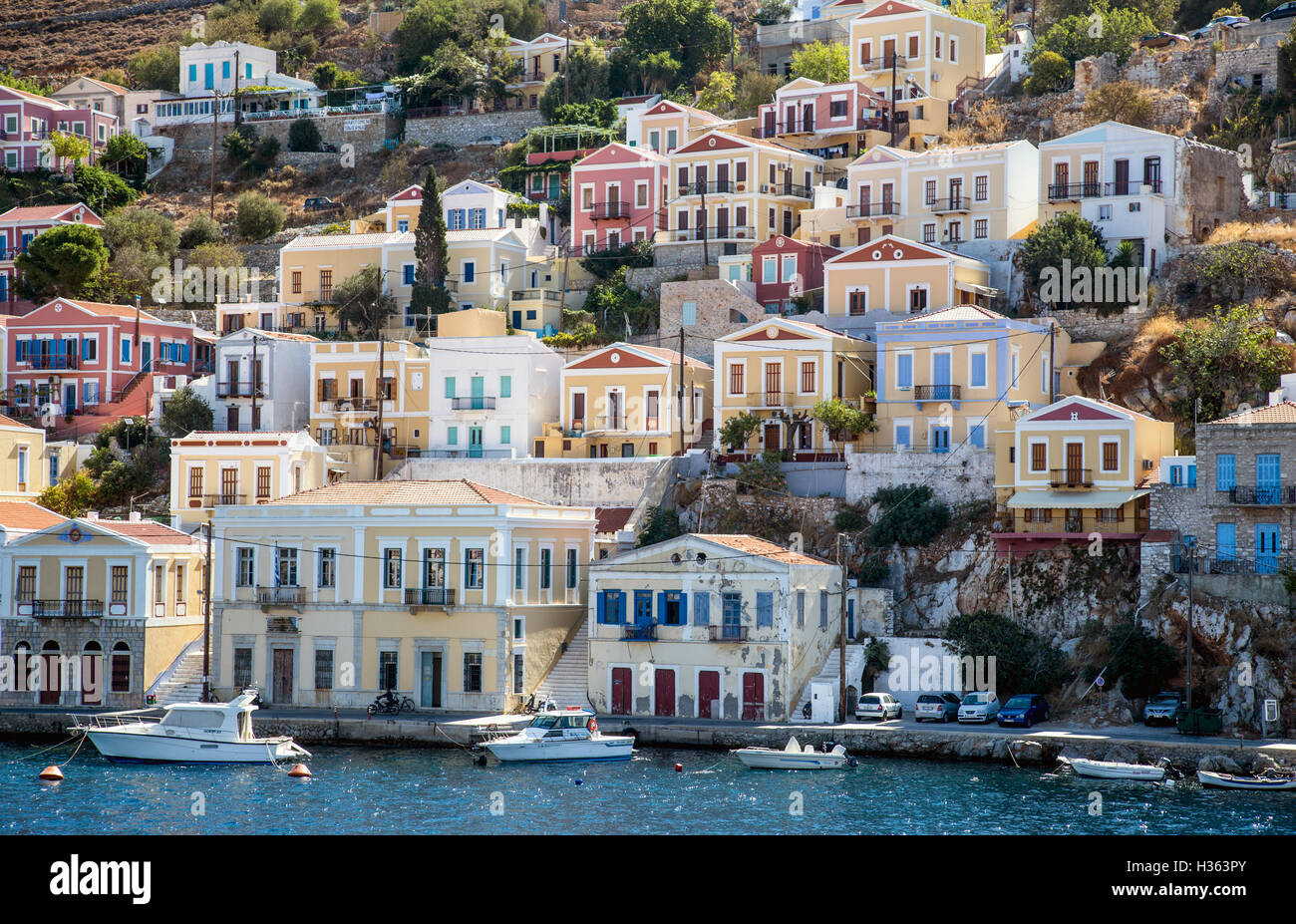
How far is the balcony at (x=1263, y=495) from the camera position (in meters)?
42.8

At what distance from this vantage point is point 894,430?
186 feet

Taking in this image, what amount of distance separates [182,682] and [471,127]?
201ft

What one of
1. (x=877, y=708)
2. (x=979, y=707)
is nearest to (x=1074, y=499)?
(x=979, y=707)

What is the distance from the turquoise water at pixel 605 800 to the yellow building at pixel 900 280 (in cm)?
2670

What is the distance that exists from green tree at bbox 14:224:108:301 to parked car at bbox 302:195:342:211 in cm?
1756

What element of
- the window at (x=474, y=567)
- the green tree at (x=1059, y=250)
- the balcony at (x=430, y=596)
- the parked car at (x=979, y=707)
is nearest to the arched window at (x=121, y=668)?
the balcony at (x=430, y=596)

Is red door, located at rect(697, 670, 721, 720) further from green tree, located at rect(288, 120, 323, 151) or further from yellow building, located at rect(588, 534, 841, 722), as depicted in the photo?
green tree, located at rect(288, 120, 323, 151)

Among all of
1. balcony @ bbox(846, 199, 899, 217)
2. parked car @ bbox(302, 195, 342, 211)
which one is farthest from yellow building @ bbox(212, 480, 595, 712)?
parked car @ bbox(302, 195, 342, 211)

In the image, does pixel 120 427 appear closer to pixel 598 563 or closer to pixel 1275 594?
pixel 598 563

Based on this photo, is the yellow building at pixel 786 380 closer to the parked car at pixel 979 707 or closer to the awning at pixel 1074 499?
the awning at pixel 1074 499

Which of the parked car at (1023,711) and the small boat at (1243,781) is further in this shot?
the parked car at (1023,711)

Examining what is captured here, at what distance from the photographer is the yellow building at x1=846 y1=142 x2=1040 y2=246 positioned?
2672 inches
